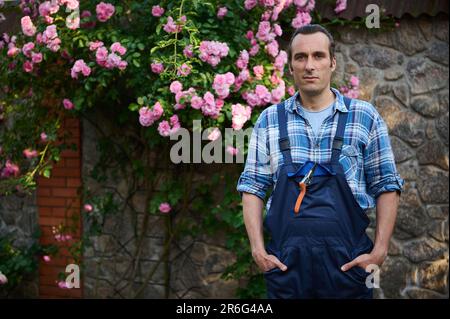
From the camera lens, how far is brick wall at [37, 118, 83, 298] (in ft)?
14.3

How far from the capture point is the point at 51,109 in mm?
4055

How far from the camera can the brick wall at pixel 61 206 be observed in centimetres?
436

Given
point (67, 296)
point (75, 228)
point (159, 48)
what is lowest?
point (67, 296)

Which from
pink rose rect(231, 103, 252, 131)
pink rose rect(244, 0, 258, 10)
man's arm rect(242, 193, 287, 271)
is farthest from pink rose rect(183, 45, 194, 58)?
man's arm rect(242, 193, 287, 271)

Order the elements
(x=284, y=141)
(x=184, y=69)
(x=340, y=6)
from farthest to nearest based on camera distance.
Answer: (x=340, y=6) < (x=184, y=69) < (x=284, y=141)

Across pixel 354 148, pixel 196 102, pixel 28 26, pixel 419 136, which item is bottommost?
pixel 354 148

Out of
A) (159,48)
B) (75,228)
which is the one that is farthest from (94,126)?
(159,48)

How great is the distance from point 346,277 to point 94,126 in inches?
110

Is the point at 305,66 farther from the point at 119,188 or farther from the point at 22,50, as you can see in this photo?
the point at 119,188

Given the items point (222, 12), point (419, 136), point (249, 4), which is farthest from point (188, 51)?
point (419, 136)

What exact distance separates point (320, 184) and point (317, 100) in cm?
33

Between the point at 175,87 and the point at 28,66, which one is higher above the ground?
the point at 28,66

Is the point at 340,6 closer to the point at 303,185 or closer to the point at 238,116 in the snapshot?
the point at 238,116

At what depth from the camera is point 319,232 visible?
196cm
